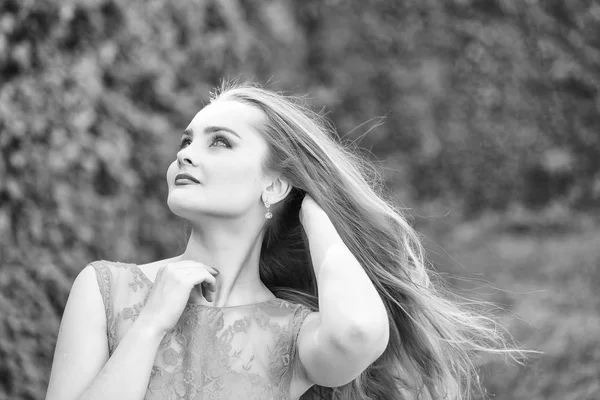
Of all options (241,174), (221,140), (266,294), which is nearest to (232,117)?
(221,140)

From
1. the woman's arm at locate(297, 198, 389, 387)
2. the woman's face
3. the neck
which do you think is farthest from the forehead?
the woman's arm at locate(297, 198, 389, 387)

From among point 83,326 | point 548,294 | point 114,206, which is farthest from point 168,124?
point 548,294

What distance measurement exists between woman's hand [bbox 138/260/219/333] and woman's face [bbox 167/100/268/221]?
158 millimetres

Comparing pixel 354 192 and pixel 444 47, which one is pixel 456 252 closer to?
pixel 444 47

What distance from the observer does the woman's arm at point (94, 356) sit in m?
2.23

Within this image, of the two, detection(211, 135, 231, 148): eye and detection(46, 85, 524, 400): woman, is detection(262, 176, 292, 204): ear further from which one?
detection(211, 135, 231, 148): eye

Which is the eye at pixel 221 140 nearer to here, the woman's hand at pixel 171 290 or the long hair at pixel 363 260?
the long hair at pixel 363 260

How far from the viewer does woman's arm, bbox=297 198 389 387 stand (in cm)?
233

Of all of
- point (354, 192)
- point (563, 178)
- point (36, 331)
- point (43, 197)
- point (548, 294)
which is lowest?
point (548, 294)

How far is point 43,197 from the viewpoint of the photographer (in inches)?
154

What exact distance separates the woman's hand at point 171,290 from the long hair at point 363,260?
382 millimetres

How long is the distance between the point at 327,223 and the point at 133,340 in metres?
0.66

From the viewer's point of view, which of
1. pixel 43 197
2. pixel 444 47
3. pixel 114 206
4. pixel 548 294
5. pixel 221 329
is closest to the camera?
pixel 221 329

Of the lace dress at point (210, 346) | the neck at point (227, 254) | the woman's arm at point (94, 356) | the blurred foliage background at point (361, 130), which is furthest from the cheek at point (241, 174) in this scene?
the blurred foliage background at point (361, 130)
